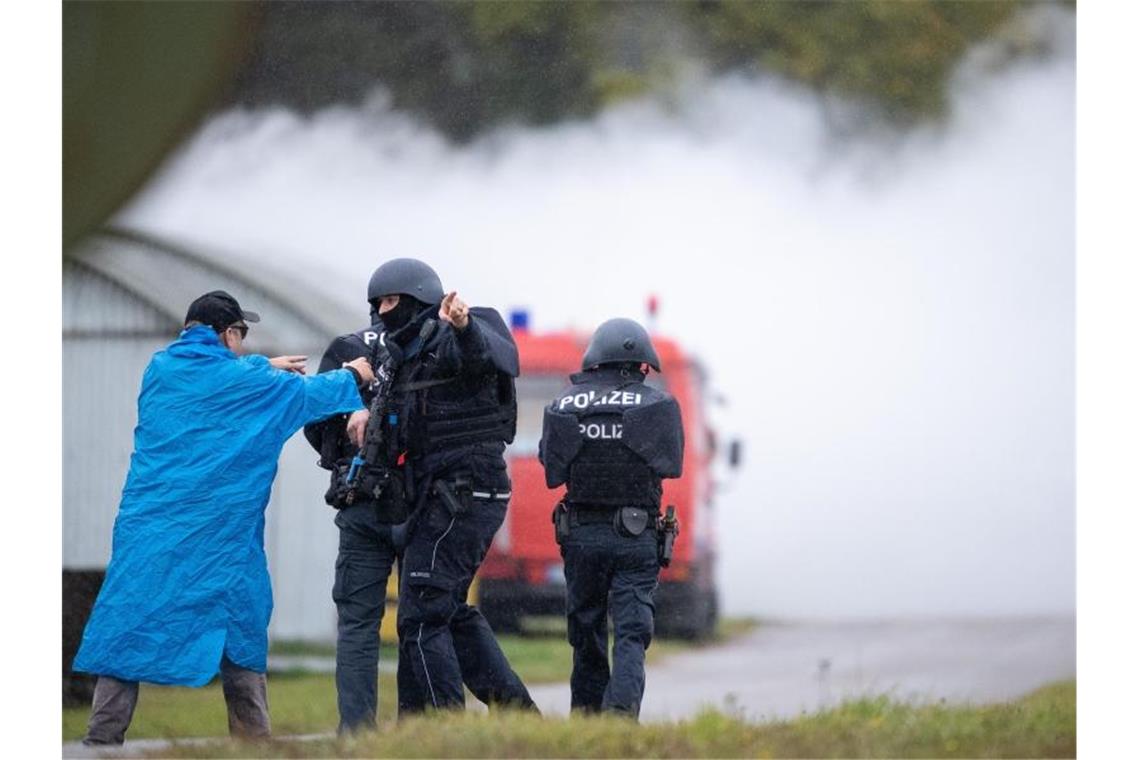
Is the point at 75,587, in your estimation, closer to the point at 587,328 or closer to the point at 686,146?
the point at 587,328

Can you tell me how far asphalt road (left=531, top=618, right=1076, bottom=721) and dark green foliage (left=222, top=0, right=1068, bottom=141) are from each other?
225cm

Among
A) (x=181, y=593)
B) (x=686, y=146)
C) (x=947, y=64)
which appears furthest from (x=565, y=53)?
(x=181, y=593)

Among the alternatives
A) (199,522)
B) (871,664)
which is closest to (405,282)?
(199,522)

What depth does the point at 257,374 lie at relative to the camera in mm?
6242

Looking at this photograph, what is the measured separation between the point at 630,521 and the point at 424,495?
0.79 metres

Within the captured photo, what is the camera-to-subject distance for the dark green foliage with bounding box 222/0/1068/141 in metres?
7.21

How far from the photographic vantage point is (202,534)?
625 centimetres

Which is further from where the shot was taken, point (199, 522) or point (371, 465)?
point (199, 522)

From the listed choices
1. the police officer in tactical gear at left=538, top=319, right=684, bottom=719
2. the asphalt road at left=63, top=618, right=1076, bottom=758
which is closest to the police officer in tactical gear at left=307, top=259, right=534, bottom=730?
the police officer in tactical gear at left=538, top=319, right=684, bottom=719

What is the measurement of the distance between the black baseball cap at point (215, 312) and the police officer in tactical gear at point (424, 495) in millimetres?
607

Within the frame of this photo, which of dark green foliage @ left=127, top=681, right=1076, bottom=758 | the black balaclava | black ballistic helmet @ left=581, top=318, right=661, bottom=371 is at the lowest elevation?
dark green foliage @ left=127, top=681, right=1076, bottom=758

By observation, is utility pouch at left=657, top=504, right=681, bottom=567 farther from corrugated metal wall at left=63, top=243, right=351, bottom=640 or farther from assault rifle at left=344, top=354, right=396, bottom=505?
corrugated metal wall at left=63, top=243, right=351, bottom=640

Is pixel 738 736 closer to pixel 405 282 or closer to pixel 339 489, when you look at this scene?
pixel 339 489
